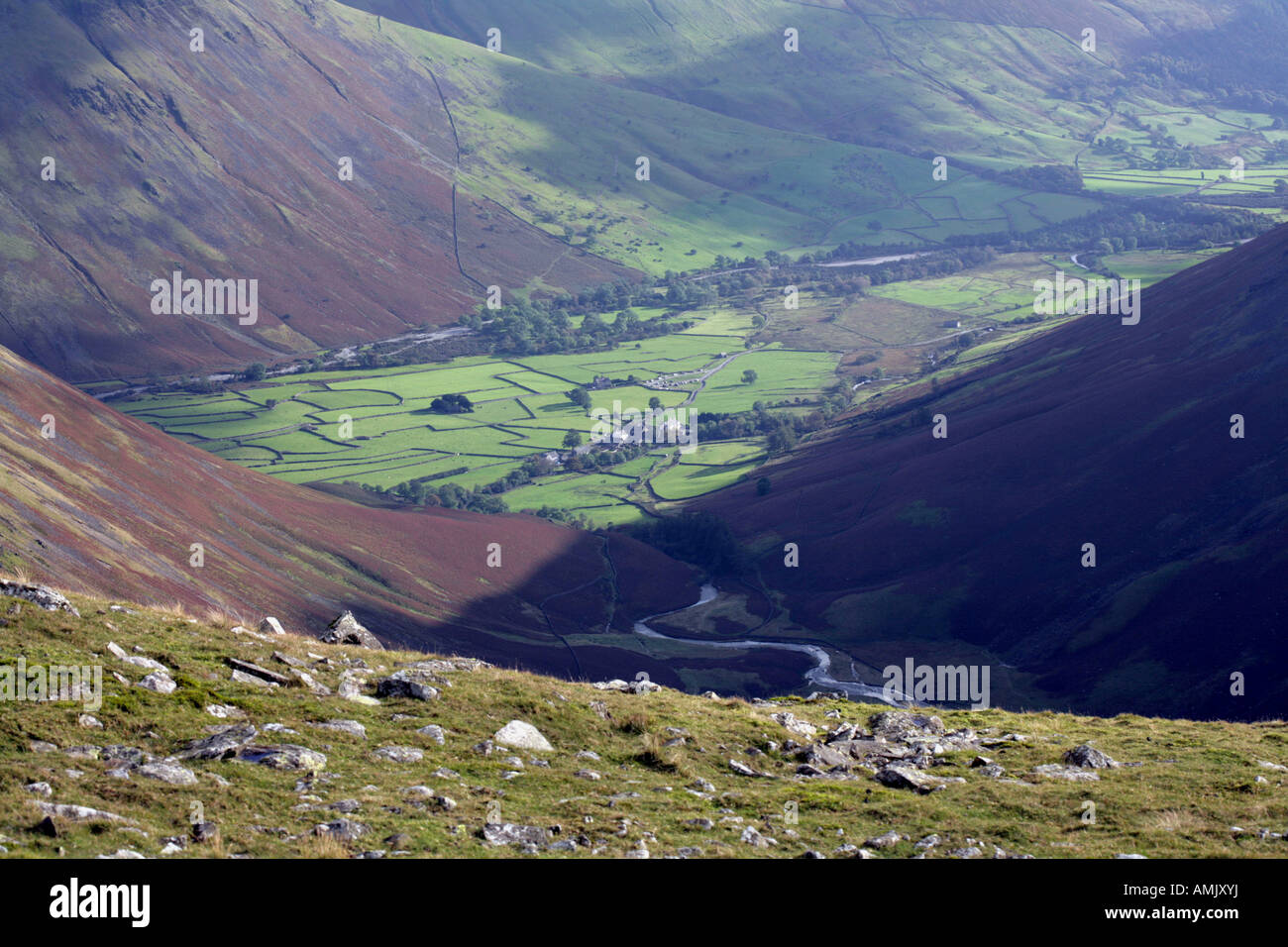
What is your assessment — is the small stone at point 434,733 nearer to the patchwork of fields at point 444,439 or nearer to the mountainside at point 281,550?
the mountainside at point 281,550

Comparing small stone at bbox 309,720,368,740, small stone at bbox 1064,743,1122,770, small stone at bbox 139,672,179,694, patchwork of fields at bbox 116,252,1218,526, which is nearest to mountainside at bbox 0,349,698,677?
small stone at bbox 139,672,179,694

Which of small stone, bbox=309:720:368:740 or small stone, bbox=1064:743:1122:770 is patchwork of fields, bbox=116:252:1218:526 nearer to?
small stone, bbox=1064:743:1122:770

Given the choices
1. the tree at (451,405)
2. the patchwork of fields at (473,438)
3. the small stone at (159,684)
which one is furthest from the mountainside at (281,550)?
the tree at (451,405)

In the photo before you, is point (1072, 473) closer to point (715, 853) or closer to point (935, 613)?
point (935, 613)

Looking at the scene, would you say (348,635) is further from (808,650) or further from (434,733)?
(808,650)

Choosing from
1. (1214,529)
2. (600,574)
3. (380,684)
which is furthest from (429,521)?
(380,684)

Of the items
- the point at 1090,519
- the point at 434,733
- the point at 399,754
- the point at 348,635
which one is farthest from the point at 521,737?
the point at 1090,519
